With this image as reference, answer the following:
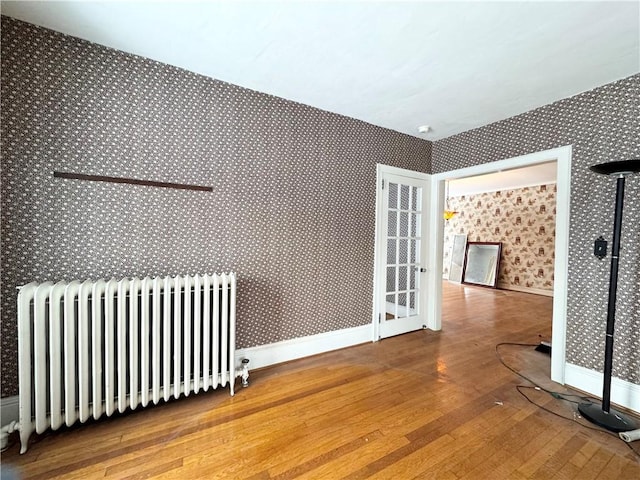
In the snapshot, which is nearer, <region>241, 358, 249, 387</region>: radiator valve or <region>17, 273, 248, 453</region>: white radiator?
<region>17, 273, 248, 453</region>: white radiator

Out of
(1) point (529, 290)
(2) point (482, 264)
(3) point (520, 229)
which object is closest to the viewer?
(1) point (529, 290)

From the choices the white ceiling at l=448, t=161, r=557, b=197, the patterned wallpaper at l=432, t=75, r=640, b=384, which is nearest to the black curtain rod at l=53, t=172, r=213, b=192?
the patterned wallpaper at l=432, t=75, r=640, b=384

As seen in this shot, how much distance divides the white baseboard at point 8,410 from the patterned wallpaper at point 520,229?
771cm

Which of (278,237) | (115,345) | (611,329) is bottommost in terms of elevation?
(115,345)

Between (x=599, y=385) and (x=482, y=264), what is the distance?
16.3 ft

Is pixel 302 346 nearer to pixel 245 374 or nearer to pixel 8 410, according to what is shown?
pixel 245 374

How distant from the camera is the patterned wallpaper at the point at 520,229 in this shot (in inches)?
220

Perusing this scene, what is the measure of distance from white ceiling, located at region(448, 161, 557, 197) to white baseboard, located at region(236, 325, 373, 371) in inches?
130

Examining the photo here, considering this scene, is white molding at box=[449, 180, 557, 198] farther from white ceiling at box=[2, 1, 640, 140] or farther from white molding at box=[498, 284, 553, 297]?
white ceiling at box=[2, 1, 640, 140]

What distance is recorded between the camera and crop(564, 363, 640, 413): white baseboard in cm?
187

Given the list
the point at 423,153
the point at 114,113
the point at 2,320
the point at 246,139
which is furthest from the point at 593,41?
the point at 2,320

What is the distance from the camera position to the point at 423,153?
131 inches

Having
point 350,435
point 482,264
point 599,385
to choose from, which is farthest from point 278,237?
point 482,264

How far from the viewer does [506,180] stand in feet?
18.6
